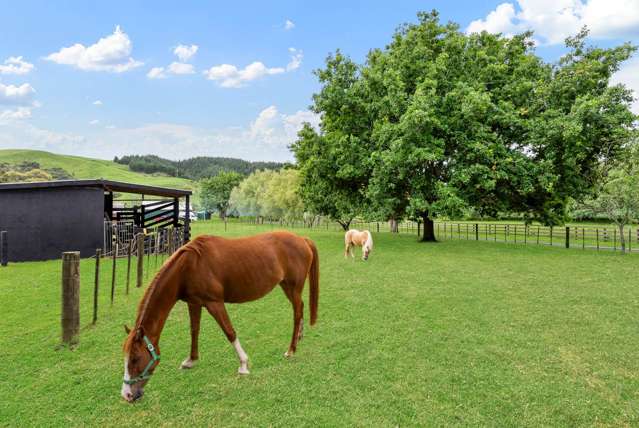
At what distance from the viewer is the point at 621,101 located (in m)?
17.0

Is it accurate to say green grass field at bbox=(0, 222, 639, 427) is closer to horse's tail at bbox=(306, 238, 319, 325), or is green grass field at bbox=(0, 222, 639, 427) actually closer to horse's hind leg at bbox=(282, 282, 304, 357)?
horse's hind leg at bbox=(282, 282, 304, 357)

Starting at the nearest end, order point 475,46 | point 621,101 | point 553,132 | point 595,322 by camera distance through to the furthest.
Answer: point 595,322
point 553,132
point 621,101
point 475,46

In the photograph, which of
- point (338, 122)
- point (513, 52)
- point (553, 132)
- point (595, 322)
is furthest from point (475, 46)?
point (595, 322)

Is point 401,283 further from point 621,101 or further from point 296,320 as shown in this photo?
point 621,101

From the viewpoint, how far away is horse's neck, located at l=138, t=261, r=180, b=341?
3395mm

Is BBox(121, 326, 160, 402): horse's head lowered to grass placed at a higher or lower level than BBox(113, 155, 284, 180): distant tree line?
lower

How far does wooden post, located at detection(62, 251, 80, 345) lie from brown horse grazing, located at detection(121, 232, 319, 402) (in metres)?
2.06

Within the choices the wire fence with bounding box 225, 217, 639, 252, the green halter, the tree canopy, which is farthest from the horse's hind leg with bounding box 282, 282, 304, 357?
the tree canopy

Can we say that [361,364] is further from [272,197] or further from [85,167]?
[85,167]

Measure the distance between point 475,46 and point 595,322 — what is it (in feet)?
58.0

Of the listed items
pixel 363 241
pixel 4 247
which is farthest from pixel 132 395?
pixel 4 247

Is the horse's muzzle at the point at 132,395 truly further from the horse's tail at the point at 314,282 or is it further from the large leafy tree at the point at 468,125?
the large leafy tree at the point at 468,125

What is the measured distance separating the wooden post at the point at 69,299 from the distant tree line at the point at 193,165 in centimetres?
12569

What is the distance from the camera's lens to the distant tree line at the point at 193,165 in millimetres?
141625
